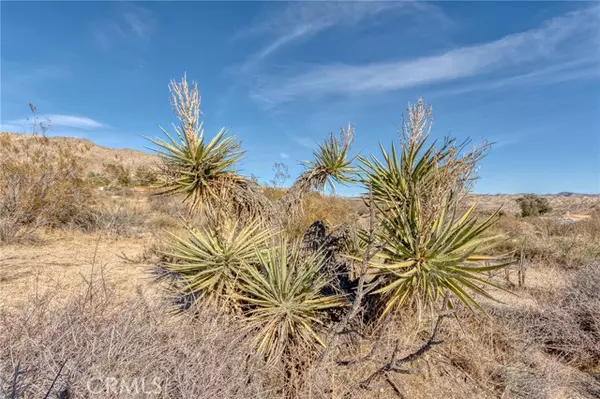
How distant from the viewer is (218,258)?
12.0ft

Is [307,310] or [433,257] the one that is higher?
[433,257]

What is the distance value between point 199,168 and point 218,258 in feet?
3.47

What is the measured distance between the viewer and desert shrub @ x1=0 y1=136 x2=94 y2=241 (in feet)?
29.7

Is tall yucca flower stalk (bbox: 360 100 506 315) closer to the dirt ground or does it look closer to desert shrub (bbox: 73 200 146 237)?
the dirt ground

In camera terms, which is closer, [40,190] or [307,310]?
[307,310]

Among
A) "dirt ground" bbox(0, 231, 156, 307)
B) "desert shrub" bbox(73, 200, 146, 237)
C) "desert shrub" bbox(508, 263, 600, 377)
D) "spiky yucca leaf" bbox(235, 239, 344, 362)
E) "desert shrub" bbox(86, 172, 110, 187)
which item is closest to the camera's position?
"spiky yucca leaf" bbox(235, 239, 344, 362)

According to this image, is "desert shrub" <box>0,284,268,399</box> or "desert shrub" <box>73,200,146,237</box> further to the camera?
"desert shrub" <box>73,200,146,237</box>

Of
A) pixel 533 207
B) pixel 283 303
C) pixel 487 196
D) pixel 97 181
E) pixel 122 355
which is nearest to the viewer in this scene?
pixel 122 355

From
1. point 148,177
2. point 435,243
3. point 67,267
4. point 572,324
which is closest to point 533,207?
point 572,324

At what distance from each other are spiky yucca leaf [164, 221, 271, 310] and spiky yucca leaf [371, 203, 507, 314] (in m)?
1.39

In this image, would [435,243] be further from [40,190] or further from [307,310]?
[40,190]

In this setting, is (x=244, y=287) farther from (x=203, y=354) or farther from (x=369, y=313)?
(x=369, y=313)

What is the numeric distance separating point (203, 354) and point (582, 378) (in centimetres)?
443

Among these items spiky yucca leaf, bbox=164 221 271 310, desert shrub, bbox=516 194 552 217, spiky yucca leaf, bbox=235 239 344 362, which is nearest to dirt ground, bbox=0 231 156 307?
spiky yucca leaf, bbox=164 221 271 310
